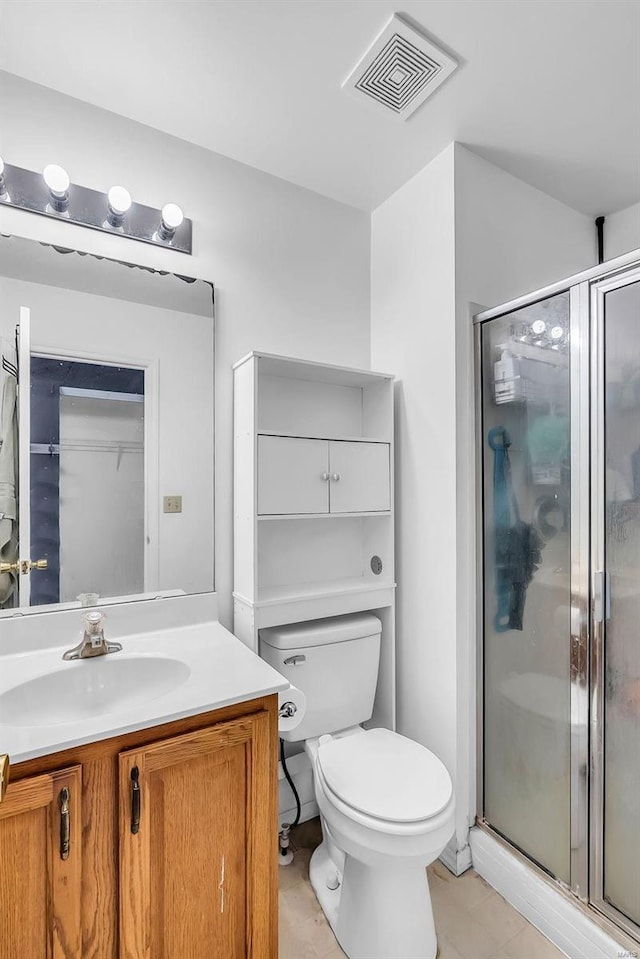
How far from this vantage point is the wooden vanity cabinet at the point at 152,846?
916 mm

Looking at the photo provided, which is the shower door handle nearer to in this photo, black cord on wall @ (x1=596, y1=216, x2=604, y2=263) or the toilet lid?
the toilet lid

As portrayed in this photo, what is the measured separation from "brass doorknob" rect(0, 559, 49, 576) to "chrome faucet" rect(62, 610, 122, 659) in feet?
0.72

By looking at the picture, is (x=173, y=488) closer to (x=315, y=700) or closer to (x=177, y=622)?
(x=177, y=622)

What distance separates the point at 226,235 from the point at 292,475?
2.95ft

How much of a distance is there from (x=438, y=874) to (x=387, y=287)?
2.13 metres

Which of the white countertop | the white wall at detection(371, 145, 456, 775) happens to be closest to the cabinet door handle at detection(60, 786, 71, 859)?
the white countertop

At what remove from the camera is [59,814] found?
3.06 feet

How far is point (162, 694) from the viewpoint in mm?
1286

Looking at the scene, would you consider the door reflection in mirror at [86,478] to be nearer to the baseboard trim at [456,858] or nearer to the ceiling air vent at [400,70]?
the ceiling air vent at [400,70]

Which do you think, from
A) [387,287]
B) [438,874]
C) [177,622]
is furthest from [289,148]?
[438,874]

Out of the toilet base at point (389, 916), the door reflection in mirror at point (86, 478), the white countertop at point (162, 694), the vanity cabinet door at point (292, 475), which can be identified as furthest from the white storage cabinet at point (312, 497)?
the toilet base at point (389, 916)

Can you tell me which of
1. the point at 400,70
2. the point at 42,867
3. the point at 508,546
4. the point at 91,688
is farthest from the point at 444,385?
the point at 42,867

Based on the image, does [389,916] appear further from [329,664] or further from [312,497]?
[312,497]

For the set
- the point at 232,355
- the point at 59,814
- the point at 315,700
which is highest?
the point at 232,355
